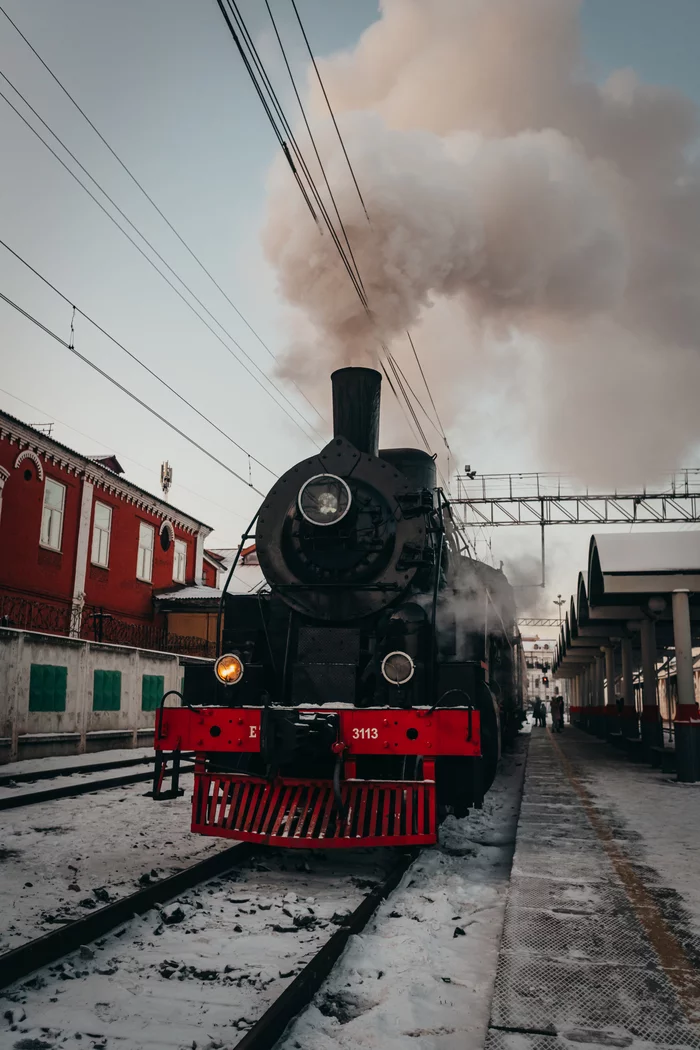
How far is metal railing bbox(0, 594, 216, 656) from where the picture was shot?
16.4 metres

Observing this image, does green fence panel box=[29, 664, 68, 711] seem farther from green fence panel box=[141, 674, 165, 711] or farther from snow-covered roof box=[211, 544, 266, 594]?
snow-covered roof box=[211, 544, 266, 594]

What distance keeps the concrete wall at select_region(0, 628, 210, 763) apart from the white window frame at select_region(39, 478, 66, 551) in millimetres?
4586

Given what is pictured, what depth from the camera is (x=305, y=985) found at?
9.55 ft

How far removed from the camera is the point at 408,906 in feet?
14.0

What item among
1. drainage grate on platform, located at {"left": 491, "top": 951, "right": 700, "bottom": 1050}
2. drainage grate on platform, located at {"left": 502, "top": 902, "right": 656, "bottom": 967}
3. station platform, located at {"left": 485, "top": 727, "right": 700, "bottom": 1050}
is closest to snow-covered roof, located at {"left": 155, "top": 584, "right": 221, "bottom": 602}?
station platform, located at {"left": 485, "top": 727, "right": 700, "bottom": 1050}

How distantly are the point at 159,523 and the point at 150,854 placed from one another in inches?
723

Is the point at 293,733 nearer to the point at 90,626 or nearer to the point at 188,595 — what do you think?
the point at 90,626

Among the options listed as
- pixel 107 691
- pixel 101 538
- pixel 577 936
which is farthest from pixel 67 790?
pixel 101 538

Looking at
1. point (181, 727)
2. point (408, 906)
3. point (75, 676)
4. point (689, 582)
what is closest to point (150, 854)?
point (181, 727)

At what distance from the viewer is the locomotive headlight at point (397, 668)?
502 centimetres

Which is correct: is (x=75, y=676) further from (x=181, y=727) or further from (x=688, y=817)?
(x=688, y=817)

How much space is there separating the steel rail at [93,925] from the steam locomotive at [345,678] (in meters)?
0.30

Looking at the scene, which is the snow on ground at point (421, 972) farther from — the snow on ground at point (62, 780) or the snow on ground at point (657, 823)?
the snow on ground at point (62, 780)

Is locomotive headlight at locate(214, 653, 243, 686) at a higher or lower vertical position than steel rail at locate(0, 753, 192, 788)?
higher
